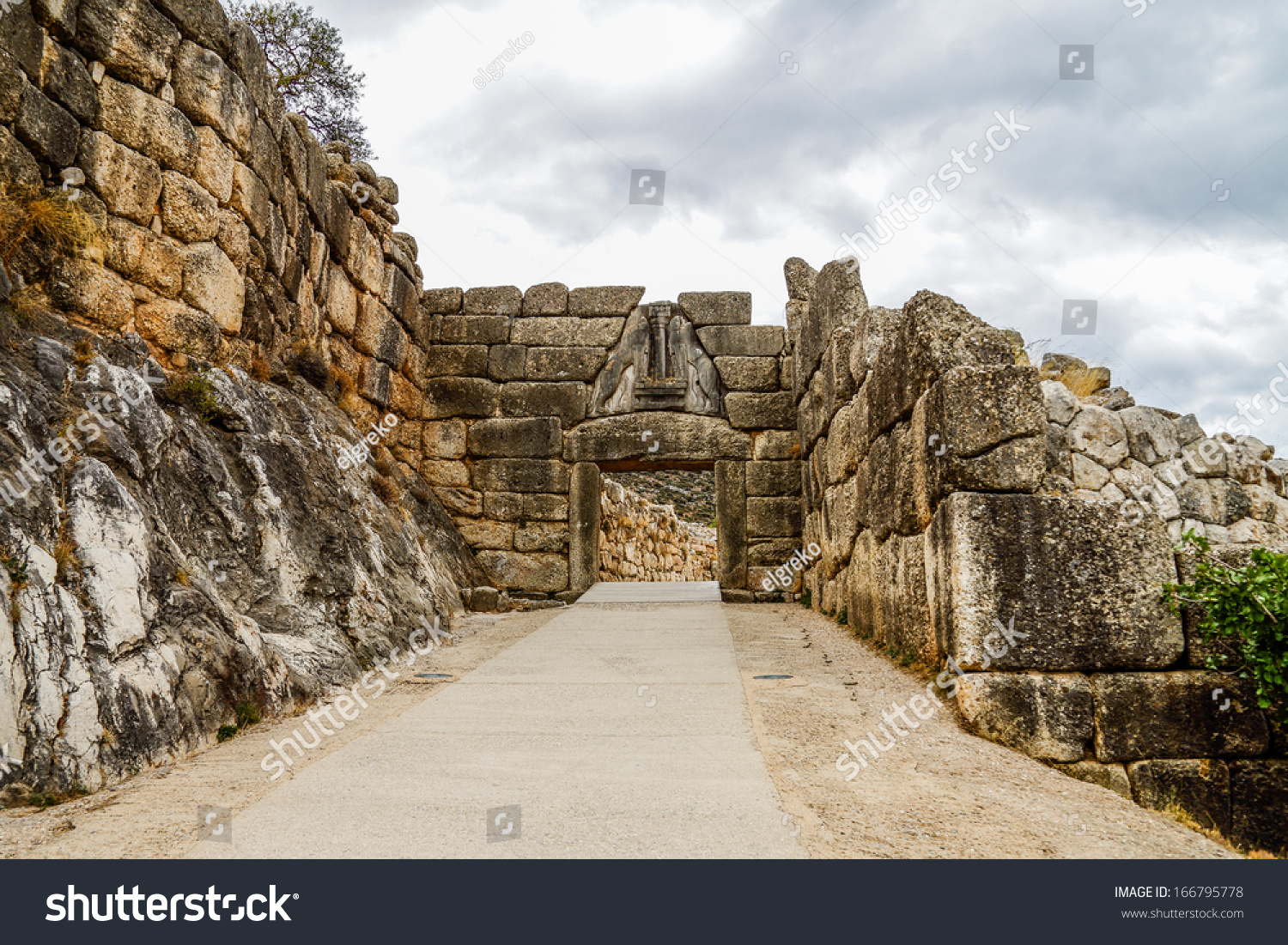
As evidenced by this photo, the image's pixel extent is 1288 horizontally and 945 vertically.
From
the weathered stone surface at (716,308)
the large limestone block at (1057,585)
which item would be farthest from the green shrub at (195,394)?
the weathered stone surface at (716,308)

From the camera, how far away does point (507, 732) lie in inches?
145

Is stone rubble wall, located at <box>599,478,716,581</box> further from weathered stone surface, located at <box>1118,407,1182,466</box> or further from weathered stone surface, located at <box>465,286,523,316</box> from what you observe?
weathered stone surface, located at <box>1118,407,1182,466</box>

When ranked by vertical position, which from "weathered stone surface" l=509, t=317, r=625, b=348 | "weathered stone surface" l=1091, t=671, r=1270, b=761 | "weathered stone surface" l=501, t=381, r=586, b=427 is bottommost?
"weathered stone surface" l=1091, t=671, r=1270, b=761

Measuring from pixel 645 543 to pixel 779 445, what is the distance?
6059 mm

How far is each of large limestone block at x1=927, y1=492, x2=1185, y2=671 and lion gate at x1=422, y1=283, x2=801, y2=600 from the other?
5.22 meters

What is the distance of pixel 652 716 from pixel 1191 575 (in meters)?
2.54

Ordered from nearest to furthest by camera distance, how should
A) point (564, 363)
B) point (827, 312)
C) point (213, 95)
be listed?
point (213, 95)
point (827, 312)
point (564, 363)

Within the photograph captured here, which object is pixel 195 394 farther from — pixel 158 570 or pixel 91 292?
pixel 158 570

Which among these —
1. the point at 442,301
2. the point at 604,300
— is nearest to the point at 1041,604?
the point at 604,300

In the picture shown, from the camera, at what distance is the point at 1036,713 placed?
3.58 m

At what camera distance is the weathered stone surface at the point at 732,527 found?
907 centimetres

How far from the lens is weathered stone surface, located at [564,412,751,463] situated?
916 centimetres

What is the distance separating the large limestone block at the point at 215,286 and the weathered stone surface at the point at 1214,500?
766 centimetres

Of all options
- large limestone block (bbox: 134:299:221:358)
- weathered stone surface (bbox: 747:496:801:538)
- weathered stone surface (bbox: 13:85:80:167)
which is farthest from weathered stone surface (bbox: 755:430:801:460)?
weathered stone surface (bbox: 13:85:80:167)
